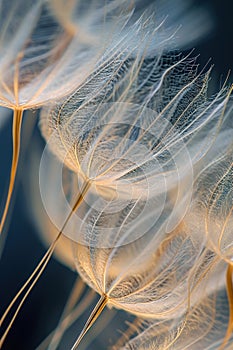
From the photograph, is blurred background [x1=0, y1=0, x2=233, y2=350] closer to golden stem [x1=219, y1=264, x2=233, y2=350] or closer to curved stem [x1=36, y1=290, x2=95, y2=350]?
curved stem [x1=36, y1=290, x2=95, y2=350]

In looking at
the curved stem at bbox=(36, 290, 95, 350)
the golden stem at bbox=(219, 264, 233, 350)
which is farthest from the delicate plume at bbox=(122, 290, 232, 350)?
the curved stem at bbox=(36, 290, 95, 350)

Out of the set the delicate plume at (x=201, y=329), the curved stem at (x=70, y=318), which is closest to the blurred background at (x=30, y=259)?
the curved stem at (x=70, y=318)

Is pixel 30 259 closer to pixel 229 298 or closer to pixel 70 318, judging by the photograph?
pixel 70 318

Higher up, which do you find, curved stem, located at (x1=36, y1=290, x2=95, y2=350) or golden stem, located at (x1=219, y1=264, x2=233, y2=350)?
golden stem, located at (x1=219, y1=264, x2=233, y2=350)

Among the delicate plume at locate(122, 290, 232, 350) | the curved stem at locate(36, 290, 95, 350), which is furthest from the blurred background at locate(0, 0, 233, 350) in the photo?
the delicate plume at locate(122, 290, 232, 350)

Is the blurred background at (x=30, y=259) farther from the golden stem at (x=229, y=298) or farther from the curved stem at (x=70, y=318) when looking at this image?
Result: the golden stem at (x=229, y=298)

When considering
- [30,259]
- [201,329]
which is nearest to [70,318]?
[30,259]

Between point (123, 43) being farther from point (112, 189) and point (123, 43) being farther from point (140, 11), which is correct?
point (112, 189)

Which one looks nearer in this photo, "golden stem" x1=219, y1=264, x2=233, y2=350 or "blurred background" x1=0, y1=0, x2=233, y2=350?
"golden stem" x1=219, y1=264, x2=233, y2=350
